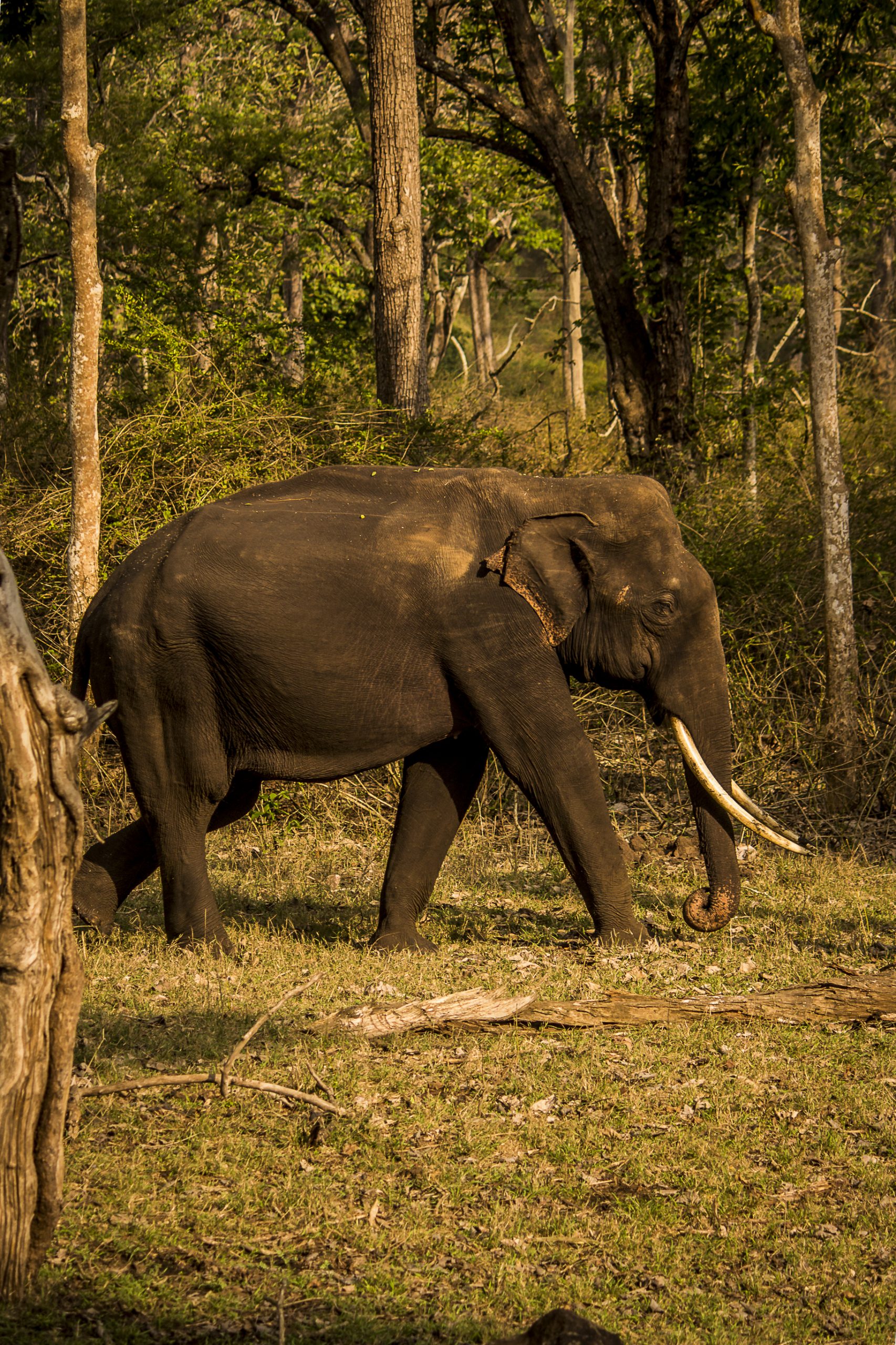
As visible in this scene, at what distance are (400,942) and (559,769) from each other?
4.26 ft

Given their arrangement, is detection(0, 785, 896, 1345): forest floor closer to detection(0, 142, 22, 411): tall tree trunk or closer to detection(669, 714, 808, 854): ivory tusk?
detection(669, 714, 808, 854): ivory tusk

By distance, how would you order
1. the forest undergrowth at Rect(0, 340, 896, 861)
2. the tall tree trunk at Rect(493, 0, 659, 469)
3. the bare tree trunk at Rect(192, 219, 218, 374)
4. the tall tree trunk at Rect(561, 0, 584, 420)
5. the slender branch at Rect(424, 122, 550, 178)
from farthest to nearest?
the tall tree trunk at Rect(561, 0, 584, 420)
the bare tree trunk at Rect(192, 219, 218, 374)
the slender branch at Rect(424, 122, 550, 178)
the tall tree trunk at Rect(493, 0, 659, 469)
the forest undergrowth at Rect(0, 340, 896, 861)

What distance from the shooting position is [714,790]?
712 centimetres

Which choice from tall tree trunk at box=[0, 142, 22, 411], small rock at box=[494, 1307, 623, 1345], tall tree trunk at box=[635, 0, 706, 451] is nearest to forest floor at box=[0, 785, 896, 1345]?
A: small rock at box=[494, 1307, 623, 1345]

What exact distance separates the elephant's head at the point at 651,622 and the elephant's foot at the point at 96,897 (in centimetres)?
275

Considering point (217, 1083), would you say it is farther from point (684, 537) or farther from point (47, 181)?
point (47, 181)

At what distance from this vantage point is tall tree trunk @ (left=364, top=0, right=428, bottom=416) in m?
13.6

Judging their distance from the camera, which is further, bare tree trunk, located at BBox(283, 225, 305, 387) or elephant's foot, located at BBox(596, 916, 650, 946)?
bare tree trunk, located at BBox(283, 225, 305, 387)

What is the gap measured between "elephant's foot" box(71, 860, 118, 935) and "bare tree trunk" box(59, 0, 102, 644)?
10.7ft

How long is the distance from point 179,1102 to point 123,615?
267cm

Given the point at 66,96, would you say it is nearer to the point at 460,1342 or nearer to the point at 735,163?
the point at 735,163

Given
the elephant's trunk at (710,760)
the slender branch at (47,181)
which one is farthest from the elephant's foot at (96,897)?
the slender branch at (47,181)

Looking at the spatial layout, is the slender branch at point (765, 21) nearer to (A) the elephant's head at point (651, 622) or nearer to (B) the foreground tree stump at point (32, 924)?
(A) the elephant's head at point (651, 622)

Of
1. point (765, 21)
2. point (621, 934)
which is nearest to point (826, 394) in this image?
point (765, 21)
